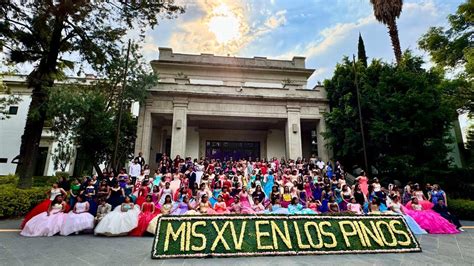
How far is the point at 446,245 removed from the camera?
21.4ft

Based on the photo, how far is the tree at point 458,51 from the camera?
1627cm

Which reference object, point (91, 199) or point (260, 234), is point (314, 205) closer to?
point (260, 234)

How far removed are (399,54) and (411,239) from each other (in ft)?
60.7

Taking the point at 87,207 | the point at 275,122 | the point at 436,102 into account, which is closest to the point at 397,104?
the point at 436,102

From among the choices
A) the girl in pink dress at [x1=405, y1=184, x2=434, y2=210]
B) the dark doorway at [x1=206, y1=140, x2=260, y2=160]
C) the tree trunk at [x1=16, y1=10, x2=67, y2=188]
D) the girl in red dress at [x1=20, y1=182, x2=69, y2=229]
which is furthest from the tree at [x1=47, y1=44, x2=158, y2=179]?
the girl in pink dress at [x1=405, y1=184, x2=434, y2=210]

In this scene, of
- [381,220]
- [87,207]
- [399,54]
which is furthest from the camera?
[399,54]

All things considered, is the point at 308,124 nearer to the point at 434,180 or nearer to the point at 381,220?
the point at 434,180

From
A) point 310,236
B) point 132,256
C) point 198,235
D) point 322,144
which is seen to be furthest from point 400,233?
point 322,144

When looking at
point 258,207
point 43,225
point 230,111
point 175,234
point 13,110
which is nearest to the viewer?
point 175,234

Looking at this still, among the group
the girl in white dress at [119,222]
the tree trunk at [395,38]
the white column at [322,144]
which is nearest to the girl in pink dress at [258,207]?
the girl in white dress at [119,222]

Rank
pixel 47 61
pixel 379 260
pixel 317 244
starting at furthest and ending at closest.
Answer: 1. pixel 47 61
2. pixel 317 244
3. pixel 379 260

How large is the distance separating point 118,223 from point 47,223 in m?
2.24

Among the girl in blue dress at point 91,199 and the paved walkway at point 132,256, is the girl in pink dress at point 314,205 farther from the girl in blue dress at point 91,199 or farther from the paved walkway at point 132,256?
the girl in blue dress at point 91,199

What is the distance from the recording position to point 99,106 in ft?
54.1
